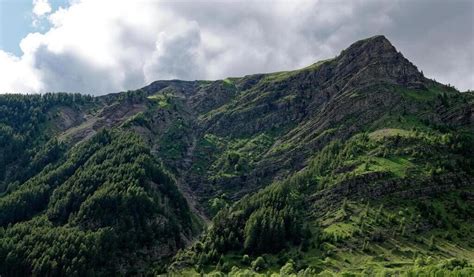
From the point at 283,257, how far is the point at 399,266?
1708 inches

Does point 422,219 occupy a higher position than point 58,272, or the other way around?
point 422,219

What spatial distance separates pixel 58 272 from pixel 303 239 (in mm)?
102470

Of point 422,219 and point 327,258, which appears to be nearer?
point 327,258

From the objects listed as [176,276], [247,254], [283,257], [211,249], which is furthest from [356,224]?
[176,276]

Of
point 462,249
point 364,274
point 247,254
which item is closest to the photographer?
point 364,274

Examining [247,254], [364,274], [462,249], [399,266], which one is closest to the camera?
[364,274]

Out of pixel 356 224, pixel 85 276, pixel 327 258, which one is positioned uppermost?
pixel 356 224

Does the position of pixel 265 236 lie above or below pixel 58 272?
above

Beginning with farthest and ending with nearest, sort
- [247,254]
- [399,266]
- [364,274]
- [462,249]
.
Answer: [247,254] → [462,249] → [399,266] → [364,274]

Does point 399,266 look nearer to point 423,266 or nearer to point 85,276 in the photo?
point 423,266

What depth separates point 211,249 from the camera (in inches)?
7854

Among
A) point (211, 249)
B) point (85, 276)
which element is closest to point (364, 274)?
point (211, 249)

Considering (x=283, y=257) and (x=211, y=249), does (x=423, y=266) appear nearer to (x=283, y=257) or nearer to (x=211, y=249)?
(x=283, y=257)

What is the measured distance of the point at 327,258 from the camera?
177750 millimetres
